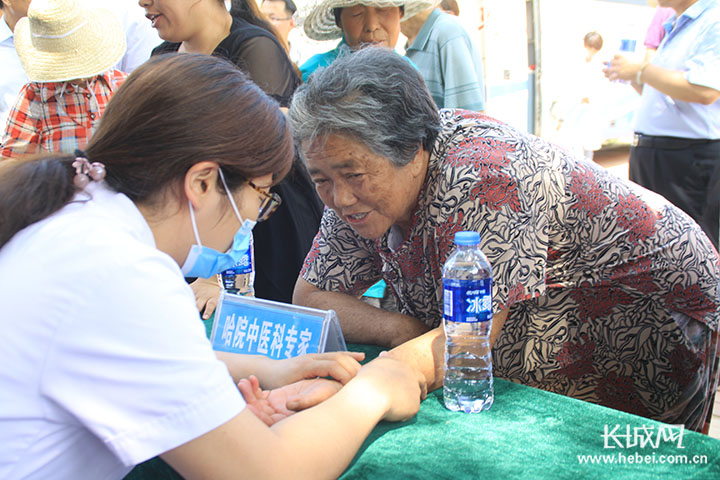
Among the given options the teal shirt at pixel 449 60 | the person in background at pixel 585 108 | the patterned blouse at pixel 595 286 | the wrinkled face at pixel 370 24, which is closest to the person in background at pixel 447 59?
the teal shirt at pixel 449 60

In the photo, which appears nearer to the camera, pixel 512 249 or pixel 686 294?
pixel 512 249

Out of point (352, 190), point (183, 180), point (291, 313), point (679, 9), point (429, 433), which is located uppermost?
point (679, 9)

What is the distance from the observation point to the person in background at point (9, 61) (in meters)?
3.71

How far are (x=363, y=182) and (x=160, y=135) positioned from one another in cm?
74

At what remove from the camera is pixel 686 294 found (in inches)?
77.2

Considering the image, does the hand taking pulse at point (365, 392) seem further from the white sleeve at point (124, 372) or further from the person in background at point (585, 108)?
the person in background at point (585, 108)

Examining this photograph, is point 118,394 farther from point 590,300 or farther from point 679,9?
point 679,9

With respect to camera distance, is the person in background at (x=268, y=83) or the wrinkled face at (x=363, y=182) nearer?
the wrinkled face at (x=363, y=182)

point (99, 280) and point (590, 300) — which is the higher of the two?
point (99, 280)

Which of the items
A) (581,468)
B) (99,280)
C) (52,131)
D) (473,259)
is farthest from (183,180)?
(52,131)

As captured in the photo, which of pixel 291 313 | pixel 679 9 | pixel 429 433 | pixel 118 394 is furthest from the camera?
pixel 679 9

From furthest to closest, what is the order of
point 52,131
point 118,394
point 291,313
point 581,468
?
point 52,131 → point 291,313 → point 581,468 → point 118,394

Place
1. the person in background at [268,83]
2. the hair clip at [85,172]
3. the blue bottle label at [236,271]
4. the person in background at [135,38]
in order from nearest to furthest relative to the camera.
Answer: the hair clip at [85,172], the blue bottle label at [236,271], the person in background at [268,83], the person in background at [135,38]

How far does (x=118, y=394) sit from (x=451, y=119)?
1.34 meters
